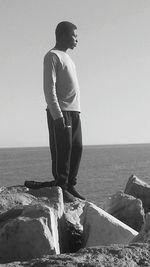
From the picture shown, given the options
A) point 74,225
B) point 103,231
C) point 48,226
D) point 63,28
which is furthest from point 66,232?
point 63,28

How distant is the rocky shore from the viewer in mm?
3477

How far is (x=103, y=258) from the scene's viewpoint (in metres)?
3.46

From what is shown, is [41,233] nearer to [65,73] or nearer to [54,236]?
[54,236]

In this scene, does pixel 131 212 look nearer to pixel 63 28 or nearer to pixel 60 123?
pixel 60 123

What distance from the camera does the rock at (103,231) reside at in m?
4.87

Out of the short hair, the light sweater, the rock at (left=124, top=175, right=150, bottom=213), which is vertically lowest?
the rock at (left=124, top=175, right=150, bottom=213)

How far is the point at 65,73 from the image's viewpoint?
19.9 ft

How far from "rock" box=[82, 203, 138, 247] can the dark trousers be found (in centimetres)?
104

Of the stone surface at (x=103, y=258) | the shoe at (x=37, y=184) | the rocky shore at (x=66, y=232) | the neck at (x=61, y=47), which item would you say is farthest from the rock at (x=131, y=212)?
the stone surface at (x=103, y=258)

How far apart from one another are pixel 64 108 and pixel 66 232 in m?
→ 1.52

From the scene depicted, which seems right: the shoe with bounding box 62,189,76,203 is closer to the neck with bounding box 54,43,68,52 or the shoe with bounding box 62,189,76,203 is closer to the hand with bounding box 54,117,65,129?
the hand with bounding box 54,117,65,129

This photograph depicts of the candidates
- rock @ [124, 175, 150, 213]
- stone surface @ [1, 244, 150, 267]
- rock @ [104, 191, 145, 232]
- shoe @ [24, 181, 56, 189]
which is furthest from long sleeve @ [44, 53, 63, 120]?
stone surface @ [1, 244, 150, 267]

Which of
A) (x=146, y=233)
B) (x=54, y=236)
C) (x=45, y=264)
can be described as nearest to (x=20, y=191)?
(x=54, y=236)

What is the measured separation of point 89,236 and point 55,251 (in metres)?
0.89
